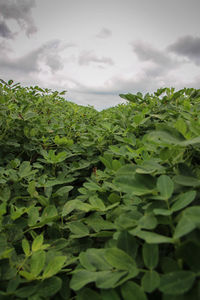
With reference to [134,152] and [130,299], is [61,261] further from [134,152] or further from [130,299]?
[134,152]

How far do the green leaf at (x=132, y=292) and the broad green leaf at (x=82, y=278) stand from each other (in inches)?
4.6

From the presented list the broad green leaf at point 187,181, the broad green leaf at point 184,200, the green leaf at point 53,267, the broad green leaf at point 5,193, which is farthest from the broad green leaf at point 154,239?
the broad green leaf at point 5,193

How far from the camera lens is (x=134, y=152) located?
1.26 m

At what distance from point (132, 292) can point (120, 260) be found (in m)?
0.10

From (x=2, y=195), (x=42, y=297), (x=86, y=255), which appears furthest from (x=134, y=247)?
(x=2, y=195)

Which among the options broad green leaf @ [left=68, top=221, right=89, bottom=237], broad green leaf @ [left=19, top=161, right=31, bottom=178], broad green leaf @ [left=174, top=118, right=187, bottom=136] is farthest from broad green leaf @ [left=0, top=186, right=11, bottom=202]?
broad green leaf @ [left=174, top=118, right=187, bottom=136]

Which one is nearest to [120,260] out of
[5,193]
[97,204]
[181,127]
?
[97,204]

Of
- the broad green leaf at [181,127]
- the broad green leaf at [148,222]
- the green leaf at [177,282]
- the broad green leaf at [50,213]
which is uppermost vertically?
the broad green leaf at [181,127]

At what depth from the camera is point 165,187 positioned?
2.50ft

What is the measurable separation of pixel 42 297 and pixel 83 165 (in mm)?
1013

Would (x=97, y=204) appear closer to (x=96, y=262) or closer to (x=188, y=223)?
(x=96, y=262)

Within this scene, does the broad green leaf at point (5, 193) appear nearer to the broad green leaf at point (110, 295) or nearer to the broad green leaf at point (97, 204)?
the broad green leaf at point (97, 204)

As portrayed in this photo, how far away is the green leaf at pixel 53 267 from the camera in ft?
2.74

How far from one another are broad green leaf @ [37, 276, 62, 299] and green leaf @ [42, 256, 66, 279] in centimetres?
3
